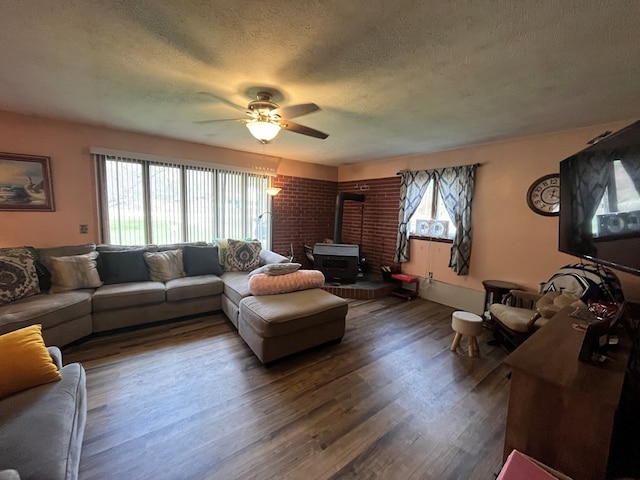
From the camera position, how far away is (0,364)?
125 centimetres

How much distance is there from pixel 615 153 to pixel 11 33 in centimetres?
344

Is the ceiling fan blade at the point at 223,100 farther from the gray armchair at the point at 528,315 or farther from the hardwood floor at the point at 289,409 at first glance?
the gray armchair at the point at 528,315

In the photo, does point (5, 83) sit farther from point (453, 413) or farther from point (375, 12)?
point (453, 413)

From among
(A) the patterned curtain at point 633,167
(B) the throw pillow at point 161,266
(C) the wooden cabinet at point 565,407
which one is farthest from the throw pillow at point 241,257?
(A) the patterned curtain at point 633,167

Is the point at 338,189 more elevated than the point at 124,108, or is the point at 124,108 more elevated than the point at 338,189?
the point at 124,108

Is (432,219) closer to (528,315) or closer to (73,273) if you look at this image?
(528,315)

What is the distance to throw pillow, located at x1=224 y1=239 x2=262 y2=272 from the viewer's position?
3758mm

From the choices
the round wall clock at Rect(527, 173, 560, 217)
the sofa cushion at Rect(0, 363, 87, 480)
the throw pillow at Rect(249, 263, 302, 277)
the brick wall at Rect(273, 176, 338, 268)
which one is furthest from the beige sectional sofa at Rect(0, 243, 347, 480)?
the round wall clock at Rect(527, 173, 560, 217)

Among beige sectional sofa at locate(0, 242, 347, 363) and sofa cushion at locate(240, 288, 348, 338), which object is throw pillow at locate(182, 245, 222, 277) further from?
sofa cushion at locate(240, 288, 348, 338)

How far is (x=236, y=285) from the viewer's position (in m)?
3.07

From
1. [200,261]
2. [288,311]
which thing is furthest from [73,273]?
[288,311]

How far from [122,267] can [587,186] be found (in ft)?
14.6

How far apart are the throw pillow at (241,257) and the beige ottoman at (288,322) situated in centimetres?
120

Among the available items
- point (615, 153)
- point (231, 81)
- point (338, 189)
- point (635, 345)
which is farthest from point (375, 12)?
point (338, 189)
